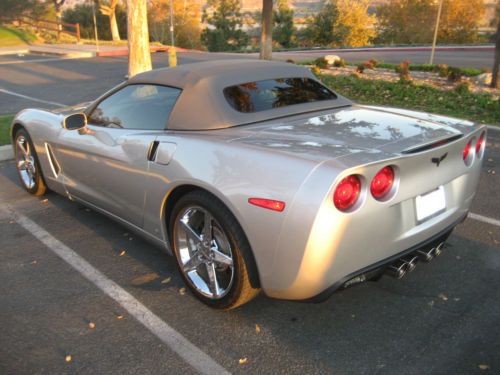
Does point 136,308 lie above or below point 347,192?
below

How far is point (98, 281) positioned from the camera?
3.47 m

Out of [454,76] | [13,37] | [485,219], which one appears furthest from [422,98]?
[13,37]

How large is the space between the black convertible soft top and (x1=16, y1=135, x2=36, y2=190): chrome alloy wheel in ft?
5.88

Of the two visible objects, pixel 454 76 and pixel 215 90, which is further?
pixel 454 76

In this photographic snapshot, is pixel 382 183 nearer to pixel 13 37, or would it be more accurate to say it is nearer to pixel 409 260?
→ pixel 409 260

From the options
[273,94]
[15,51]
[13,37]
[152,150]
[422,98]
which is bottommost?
[15,51]

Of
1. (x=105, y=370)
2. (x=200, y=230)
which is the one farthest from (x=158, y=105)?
(x=105, y=370)

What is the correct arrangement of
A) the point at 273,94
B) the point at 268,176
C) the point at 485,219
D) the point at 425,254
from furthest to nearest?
1. the point at 485,219
2. the point at 273,94
3. the point at 425,254
4. the point at 268,176

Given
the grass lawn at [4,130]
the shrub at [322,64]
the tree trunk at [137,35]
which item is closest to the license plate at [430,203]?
the grass lawn at [4,130]

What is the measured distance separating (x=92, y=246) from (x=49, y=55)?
Result: 22504 millimetres

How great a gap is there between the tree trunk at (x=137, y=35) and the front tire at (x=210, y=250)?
8.83 meters

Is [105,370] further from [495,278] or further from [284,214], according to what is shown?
[495,278]

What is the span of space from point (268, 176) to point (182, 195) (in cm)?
81

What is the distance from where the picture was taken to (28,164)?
5.08m
